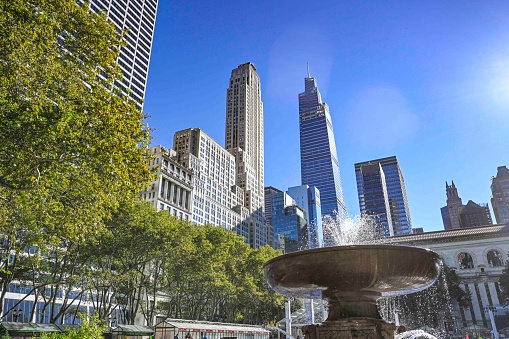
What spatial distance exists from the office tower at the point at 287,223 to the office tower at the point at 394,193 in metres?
41.9

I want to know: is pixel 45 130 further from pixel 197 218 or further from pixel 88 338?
pixel 197 218

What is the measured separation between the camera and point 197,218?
263ft

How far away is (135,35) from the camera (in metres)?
86.1

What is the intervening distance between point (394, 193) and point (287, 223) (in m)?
68.5

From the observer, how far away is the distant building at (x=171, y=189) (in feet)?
213

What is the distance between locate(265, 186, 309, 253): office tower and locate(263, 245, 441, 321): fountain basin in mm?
123246

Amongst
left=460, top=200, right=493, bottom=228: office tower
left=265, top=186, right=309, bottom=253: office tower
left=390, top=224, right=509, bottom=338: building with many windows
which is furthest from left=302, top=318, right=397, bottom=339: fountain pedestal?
left=460, top=200, right=493, bottom=228: office tower

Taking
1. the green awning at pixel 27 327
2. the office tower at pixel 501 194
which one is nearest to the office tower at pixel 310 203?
the office tower at pixel 501 194

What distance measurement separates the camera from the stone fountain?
6602 mm

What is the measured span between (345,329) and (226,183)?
99.9 m

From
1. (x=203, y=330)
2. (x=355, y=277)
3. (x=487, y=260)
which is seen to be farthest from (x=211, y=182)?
(x=355, y=277)

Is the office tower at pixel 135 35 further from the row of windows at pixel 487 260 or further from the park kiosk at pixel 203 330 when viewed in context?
the row of windows at pixel 487 260

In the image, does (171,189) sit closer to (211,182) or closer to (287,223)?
(211,182)

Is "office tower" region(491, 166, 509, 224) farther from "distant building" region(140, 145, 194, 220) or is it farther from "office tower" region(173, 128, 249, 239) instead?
"distant building" region(140, 145, 194, 220)
